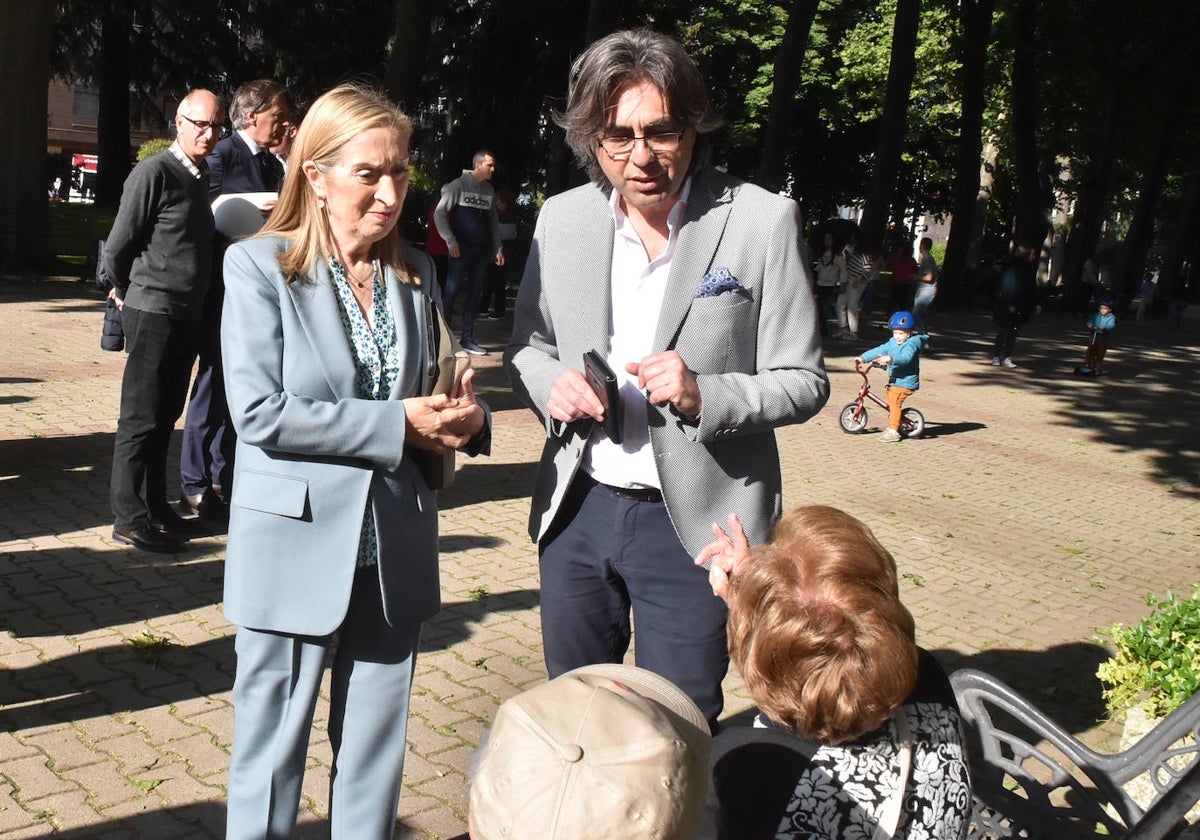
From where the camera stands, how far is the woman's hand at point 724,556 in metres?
2.54

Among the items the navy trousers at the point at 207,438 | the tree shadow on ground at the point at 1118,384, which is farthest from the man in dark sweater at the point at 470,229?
the tree shadow on ground at the point at 1118,384

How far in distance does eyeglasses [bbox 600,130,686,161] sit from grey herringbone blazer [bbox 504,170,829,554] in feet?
0.60

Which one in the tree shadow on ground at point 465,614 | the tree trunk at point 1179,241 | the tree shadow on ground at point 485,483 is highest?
the tree trunk at point 1179,241

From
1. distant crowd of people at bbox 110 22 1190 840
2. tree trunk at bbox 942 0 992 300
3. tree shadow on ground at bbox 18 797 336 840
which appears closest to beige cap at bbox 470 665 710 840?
distant crowd of people at bbox 110 22 1190 840

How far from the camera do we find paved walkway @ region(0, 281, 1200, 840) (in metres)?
3.92

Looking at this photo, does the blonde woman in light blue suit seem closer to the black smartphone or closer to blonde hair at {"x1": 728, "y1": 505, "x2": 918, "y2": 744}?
the black smartphone

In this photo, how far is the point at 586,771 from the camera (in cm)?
157

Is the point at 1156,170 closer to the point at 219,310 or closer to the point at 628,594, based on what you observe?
the point at 219,310

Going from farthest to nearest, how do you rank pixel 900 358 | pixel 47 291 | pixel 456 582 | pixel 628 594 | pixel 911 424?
pixel 47 291 → pixel 911 424 → pixel 900 358 → pixel 456 582 → pixel 628 594

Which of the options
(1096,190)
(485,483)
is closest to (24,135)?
(485,483)

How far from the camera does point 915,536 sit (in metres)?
8.16

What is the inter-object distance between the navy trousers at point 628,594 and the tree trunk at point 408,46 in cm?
1254

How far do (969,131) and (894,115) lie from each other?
6678 mm

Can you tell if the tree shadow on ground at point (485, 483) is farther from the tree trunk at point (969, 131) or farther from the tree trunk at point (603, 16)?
the tree trunk at point (969, 131)
